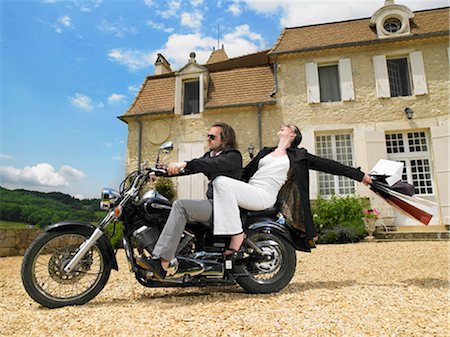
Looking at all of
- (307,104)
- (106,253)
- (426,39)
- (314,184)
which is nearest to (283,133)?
(106,253)

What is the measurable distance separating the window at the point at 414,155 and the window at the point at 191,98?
643 cm

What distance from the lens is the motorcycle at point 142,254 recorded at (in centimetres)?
233

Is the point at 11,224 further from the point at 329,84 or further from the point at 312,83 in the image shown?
the point at 329,84

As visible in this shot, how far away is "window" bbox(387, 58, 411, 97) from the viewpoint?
9.77m

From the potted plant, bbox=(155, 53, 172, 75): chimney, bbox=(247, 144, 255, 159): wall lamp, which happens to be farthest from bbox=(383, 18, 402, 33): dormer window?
bbox=(155, 53, 172, 75): chimney

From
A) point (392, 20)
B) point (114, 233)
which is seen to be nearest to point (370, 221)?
point (114, 233)

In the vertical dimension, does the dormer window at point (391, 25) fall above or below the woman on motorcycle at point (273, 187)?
above

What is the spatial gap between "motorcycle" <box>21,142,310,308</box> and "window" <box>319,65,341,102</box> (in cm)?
838

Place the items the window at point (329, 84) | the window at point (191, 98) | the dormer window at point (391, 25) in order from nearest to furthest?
the dormer window at point (391, 25) < the window at point (329, 84) < the window at point (191, 98)

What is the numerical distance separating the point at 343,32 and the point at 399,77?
7.65ft

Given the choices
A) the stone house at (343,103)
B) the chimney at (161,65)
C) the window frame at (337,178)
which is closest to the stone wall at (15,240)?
the stone house at (343,103)

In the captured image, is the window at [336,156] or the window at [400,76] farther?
the window at [336,156]

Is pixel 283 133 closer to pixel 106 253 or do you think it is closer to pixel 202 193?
pixel 106 253

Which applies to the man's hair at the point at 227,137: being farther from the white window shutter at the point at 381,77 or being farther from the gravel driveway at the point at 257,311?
the white window shutter at the point at 381,77
